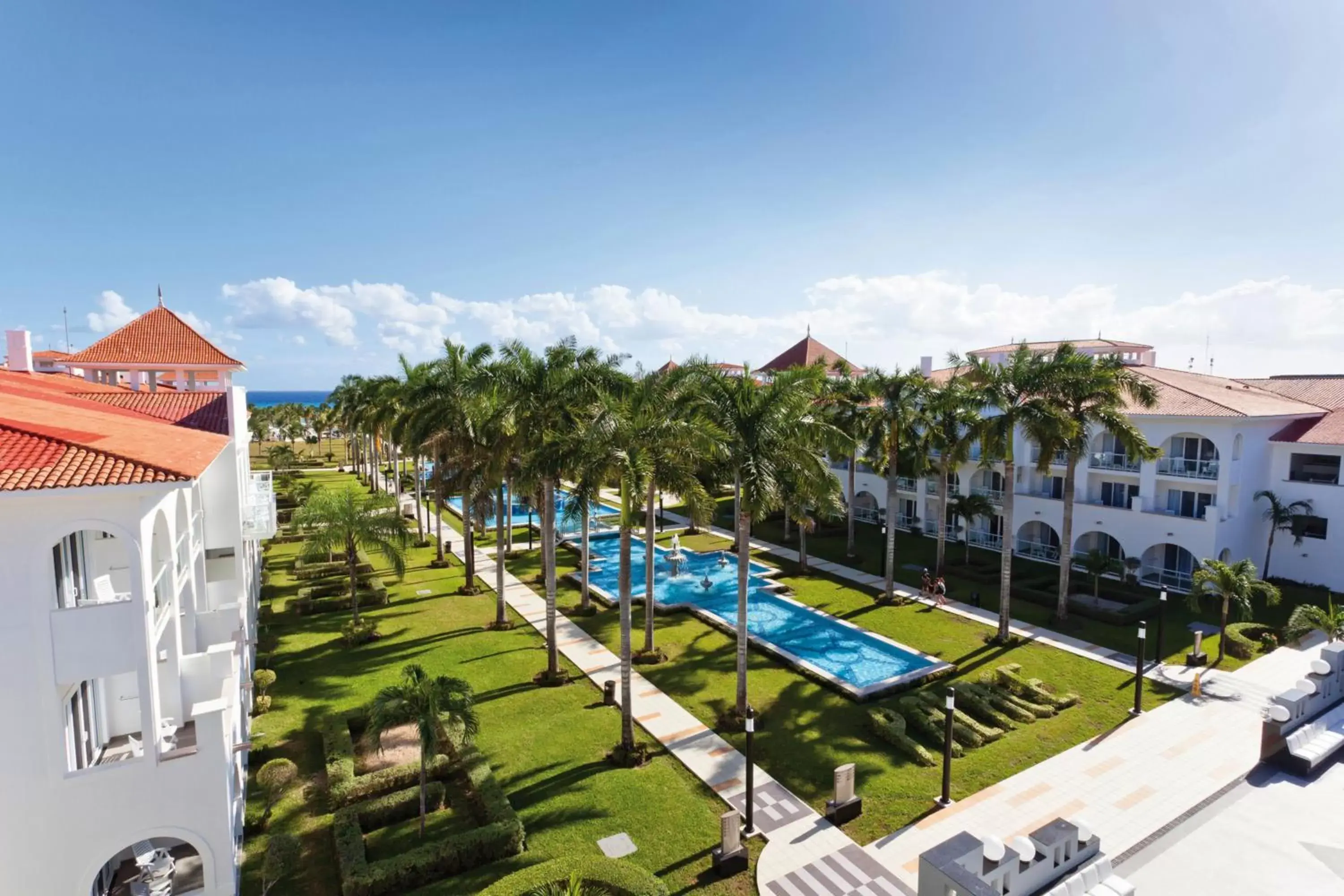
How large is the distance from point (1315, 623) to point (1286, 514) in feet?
45.1

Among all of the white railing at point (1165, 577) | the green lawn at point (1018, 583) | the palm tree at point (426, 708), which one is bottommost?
the green lawn at point (1018, 583)

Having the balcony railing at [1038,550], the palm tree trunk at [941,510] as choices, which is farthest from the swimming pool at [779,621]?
the balcony railing at [1038,550]

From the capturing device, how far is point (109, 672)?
1170 centimetres

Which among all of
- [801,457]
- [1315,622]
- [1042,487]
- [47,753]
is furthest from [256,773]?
[1042,487]

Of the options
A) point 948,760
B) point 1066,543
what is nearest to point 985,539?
point 1066,543

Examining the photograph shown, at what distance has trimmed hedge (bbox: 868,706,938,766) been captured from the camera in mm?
18250

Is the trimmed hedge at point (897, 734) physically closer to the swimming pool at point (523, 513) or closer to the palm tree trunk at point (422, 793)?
the palm tree trunk at point (422, 793)

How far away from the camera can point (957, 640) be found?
88.4 feet

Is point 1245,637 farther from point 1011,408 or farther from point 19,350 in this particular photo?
point 19,350

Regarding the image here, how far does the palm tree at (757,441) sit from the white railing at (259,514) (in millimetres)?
14378

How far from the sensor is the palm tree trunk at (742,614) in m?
20.2

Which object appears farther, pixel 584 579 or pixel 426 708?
pixel 584 579

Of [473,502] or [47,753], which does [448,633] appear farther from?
[47,753]

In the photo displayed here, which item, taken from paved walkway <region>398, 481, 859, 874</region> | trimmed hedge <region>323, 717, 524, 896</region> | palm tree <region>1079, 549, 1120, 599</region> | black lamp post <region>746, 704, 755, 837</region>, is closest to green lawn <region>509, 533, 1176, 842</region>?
paved walkway <region>398, 481, 859, 874</region>
